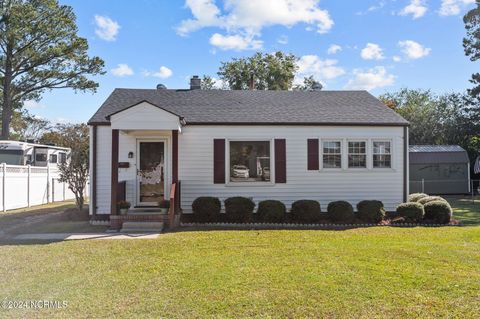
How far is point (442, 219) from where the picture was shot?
11711 millimetres

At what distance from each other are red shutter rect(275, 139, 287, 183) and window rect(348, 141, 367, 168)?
85.8 inches

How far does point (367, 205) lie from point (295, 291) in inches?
294

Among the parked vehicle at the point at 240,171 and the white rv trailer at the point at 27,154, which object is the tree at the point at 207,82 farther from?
the parked vehicle at the point at 240,171

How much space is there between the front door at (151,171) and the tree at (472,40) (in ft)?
87.6

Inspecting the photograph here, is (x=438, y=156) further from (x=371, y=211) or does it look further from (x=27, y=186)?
(x=27, y=186)

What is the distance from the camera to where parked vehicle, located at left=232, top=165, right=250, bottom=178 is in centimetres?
1256

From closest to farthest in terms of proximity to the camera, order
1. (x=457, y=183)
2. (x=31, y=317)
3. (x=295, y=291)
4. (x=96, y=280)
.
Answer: (x=31, y=317), (x=295, y=291), (x=96, y=280), (x=457, y=183)

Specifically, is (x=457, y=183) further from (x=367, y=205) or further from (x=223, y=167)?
(x=223, y=167)

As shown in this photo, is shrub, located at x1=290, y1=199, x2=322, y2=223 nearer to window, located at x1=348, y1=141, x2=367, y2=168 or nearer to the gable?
window, located at x1=348, y1=141, x2=367, y2=168

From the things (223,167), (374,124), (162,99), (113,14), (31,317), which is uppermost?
(113,14)

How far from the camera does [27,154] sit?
18312mm

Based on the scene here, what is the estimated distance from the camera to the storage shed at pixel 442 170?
75.8 feet

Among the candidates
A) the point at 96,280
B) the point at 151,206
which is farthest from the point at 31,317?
the point at 151,206

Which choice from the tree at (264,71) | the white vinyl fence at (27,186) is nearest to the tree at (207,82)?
→ the tree at (264,71)
